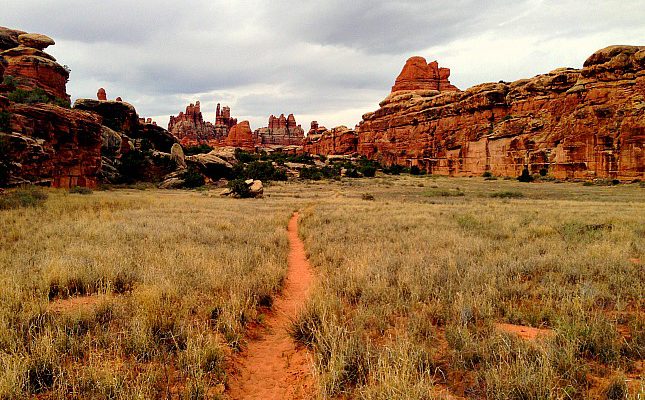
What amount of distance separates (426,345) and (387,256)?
391 cm

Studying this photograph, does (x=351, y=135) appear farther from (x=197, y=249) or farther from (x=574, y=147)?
(x=197, y=249)

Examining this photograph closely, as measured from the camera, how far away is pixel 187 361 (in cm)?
354

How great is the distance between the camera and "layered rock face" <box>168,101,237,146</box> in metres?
144

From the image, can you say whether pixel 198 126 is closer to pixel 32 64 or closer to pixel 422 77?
pixel 422 77

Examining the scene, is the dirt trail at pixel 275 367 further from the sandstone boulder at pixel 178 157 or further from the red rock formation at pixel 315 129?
the red rock formation at pixel 315 129

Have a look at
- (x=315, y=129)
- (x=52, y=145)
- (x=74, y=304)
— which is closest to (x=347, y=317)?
(x=74, y=304)

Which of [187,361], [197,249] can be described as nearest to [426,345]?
[187,361]

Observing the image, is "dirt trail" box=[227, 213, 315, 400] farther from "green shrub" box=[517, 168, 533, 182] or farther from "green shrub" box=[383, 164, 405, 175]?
"green shrub" box=[383, 164, 405, 175]

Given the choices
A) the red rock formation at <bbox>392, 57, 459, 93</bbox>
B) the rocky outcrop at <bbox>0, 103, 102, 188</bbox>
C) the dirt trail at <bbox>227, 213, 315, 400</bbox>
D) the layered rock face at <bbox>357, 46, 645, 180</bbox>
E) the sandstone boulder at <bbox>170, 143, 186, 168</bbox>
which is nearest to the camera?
the dirt trail at <bbox>227, 213, 315, 400</bbox>

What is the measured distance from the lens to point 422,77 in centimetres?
9456

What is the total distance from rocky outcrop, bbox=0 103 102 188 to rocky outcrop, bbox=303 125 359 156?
268 feet

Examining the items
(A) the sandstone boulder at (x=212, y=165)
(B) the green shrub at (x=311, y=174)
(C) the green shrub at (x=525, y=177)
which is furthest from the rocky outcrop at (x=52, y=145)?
(C) the green shrub at (x=525, y=177)

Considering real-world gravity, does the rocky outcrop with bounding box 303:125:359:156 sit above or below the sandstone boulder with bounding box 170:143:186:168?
above

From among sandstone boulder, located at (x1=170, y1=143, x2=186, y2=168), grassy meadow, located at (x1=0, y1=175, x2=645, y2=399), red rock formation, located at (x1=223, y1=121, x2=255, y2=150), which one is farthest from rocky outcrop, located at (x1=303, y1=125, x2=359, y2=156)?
grassy meadow, located at (x1=0, y1=175, x2=645, y2=399)
